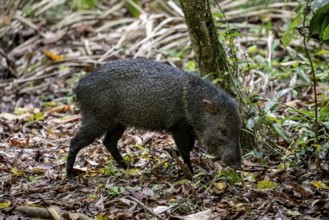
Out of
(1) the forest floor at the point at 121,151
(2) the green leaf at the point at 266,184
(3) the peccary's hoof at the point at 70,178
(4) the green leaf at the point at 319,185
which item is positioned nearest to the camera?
(1) the forest floor at the point at 121,151

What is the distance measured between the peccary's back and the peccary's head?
262 mm

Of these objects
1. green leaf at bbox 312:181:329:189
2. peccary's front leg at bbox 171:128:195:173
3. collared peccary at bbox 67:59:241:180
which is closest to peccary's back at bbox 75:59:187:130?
collared peccary at bbox 67:59:241:180

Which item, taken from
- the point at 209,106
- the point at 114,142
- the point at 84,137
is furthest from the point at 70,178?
the point at 209,106

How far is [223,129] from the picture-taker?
19.1 ft

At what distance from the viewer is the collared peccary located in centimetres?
588

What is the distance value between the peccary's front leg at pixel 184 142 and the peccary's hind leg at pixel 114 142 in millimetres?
645

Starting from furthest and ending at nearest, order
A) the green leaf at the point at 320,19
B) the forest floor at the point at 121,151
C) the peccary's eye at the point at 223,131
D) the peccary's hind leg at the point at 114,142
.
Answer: the peccary's hind leg at the point at 114,142 → the peccary's eye at the point at 223,131 → the forest floor at the point at 121,151 → the green leaf at the point at 320,19

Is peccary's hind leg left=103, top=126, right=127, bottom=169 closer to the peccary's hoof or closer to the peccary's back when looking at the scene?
the peccary's back

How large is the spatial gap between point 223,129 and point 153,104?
694 millimetres

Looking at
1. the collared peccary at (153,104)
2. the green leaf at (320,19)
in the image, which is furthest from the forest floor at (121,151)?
the green leaf at (320,19)

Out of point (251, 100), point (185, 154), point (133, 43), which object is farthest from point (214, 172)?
point (133, 43)

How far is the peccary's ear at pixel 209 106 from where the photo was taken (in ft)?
18.9

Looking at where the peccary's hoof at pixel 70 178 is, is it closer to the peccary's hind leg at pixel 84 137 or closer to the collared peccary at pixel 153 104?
the collared peccary at pixel 153 104

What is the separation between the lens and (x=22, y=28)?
37.8 feet
